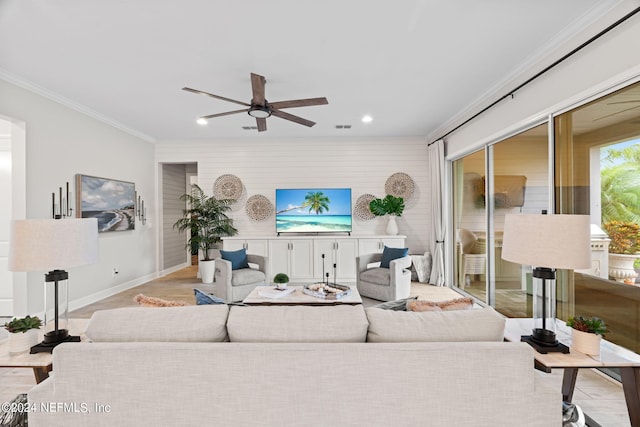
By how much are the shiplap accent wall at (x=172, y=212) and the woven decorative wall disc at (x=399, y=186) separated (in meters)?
4.58

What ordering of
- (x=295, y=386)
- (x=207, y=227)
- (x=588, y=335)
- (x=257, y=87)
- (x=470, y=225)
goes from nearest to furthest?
1. (x=295, y=386)
2. (x=588, y=335)
3. (x=257, y=87)
4. (x=470, y=225)
5. (x=207, y=227)

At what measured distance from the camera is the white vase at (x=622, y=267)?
209cm

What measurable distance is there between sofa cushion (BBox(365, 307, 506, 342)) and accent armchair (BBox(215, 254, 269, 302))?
2.96 m

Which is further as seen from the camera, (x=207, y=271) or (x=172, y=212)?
(x=172, y=212)

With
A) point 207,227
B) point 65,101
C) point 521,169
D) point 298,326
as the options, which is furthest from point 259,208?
point 298,326

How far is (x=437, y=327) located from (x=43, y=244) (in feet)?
6.62

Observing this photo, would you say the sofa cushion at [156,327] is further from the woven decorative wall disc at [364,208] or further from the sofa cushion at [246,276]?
the woven decorative wall disc at [364,208]

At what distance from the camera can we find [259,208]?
18.9 ft

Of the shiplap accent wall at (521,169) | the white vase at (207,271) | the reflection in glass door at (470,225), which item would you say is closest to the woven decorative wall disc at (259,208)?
the white vase at (207,271)

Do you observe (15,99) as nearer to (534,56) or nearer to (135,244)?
(135,244)

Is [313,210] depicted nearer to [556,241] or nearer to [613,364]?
[556,241]

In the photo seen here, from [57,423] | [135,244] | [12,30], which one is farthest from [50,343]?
[135,244]

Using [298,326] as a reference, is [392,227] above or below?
above

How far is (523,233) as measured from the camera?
5.16 feet
